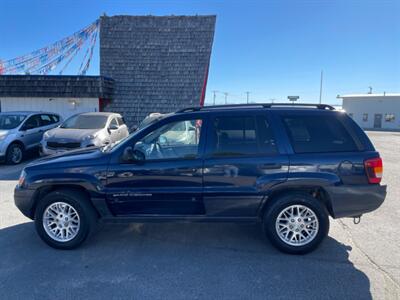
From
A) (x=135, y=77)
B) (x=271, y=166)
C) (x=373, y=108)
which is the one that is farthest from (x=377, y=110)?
(x=271, y=166)

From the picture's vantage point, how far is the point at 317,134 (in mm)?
3451

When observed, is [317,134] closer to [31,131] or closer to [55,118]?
[31,131]

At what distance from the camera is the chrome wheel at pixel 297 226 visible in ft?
11.3

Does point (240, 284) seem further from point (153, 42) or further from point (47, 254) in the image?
point (153, 42)

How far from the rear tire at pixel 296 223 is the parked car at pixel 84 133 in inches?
228

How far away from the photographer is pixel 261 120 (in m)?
3.48

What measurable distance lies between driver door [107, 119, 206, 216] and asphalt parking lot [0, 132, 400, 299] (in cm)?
56

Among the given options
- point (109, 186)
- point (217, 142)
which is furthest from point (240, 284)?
point (109, 186)

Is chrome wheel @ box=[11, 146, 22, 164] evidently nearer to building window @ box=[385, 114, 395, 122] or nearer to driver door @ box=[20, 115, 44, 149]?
driver door @ box=[20, 115, 44, 149]

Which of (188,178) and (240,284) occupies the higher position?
(188,178)

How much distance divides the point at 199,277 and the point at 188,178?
1108 mm

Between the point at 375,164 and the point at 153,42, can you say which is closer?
the point at 375,164

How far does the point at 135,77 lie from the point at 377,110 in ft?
109

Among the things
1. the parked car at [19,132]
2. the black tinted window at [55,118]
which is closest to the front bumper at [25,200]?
the parked car at [19,132]
